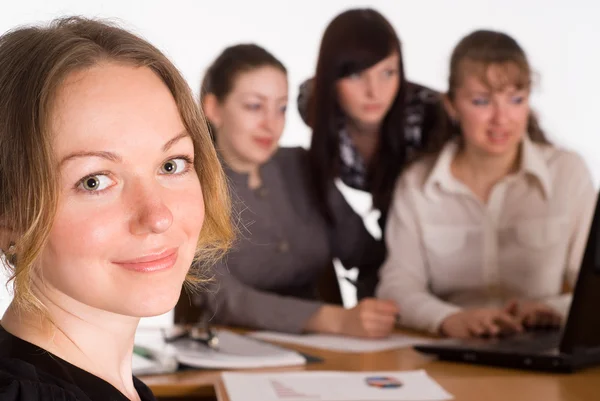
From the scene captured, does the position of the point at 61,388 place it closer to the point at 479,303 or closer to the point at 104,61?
the point at 104,61

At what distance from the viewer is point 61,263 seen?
104cm

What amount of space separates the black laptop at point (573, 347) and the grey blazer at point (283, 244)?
67 centimetres

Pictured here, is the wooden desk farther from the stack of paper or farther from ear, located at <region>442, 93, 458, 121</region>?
ear, located at <region>442, 93, 458, 121</region>

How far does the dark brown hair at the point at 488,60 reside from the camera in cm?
251

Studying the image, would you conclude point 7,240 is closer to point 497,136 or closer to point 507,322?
point 507,322

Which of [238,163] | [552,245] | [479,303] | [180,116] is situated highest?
[180,116]

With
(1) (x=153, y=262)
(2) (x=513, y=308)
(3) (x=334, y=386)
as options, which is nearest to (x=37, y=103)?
(1) (x=153, y=262)

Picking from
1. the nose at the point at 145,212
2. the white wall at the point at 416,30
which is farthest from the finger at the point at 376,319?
the white wall at the point at 416,30

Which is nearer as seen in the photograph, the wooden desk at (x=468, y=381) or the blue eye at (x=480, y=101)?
the wooden desk at (x=468, y=381)

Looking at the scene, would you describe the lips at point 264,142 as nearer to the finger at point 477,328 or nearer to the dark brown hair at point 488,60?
the dark brown hair at point 488,60

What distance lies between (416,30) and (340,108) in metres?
1.66

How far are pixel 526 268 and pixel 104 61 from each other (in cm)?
178

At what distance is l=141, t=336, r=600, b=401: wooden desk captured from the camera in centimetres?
158

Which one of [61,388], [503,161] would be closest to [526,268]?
[503,161]
